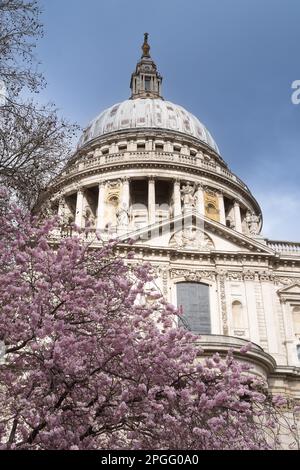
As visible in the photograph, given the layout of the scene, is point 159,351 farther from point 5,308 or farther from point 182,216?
point 182,216

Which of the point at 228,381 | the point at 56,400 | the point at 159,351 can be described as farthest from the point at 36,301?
the point at 228,381

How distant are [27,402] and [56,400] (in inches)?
33.7

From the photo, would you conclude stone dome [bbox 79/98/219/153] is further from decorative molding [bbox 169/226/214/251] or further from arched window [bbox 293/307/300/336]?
arched window [bbox 293/307/300/336]

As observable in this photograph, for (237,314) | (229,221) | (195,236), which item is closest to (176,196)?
(229,221)

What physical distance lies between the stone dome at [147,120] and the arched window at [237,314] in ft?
90.6

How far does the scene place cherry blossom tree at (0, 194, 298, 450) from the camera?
9.75m

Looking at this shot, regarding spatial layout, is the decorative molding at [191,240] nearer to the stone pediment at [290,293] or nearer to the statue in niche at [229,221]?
the stone pediment at [290,293]

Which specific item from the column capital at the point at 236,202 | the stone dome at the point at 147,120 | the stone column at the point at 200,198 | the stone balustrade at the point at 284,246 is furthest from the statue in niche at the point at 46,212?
the stone dome at the point at 147,120

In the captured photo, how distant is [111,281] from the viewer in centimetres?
1246

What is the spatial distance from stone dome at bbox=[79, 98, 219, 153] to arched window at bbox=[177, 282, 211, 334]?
26.7 m

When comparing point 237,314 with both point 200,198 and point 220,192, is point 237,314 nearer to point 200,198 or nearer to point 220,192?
point 200,198

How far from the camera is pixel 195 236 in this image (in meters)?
31.6

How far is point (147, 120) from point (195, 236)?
2576 centimetres

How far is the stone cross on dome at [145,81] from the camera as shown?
63469 mm
